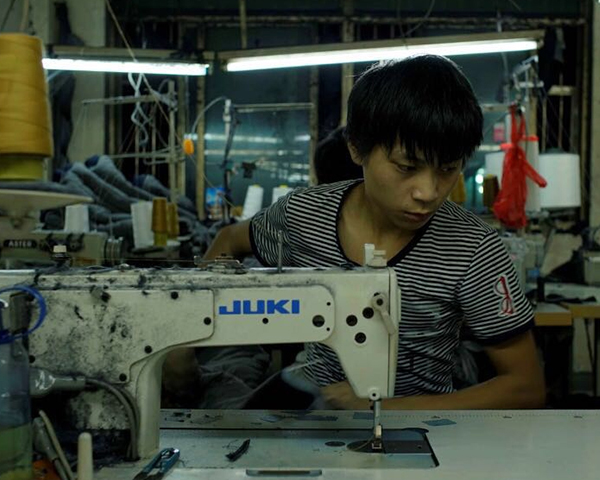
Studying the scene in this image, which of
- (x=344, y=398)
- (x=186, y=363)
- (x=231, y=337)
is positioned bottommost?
(x=186, y=363)

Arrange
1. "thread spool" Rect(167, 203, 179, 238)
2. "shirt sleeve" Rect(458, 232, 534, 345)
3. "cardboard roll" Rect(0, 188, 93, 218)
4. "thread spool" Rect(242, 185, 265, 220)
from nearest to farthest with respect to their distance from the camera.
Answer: "cardboard roll" Rect(0, 188, 93, 218) → "shirt sleeve" Rect(458, 232, 534, 345) → "thread spool" Rect(167, 203, 179, 238) → "thread spool" Rect(242, 185, 265, 220)

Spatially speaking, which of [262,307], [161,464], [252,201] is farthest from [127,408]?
[252,201]

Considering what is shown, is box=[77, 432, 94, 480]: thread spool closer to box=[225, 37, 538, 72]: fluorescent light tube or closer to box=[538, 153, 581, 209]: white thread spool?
box=[225, 37, 538, 72]: fluorescent light tube

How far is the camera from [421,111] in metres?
1.38

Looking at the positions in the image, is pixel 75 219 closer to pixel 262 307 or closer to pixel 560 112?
pixel 262 307

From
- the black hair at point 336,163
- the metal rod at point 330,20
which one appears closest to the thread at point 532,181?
the black hair at point 336,163

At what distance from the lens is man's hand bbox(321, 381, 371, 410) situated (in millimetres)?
1505

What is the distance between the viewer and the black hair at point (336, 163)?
271 centimetres

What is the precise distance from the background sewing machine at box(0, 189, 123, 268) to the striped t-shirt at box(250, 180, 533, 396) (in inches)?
20.3

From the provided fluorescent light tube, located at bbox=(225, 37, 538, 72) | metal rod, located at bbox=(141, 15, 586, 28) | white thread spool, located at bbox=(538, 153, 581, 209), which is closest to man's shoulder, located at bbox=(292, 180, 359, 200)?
fluorescent light tube, located at bbox=(225, 37, 538, 72)

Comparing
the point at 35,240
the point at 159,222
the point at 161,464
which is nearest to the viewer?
the point at 161,464

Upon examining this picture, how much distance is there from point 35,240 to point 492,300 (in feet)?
5.82

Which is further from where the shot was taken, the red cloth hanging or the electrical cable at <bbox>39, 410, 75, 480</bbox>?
the red cloth hanging

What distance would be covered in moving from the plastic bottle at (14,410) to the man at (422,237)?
2.11 ft
